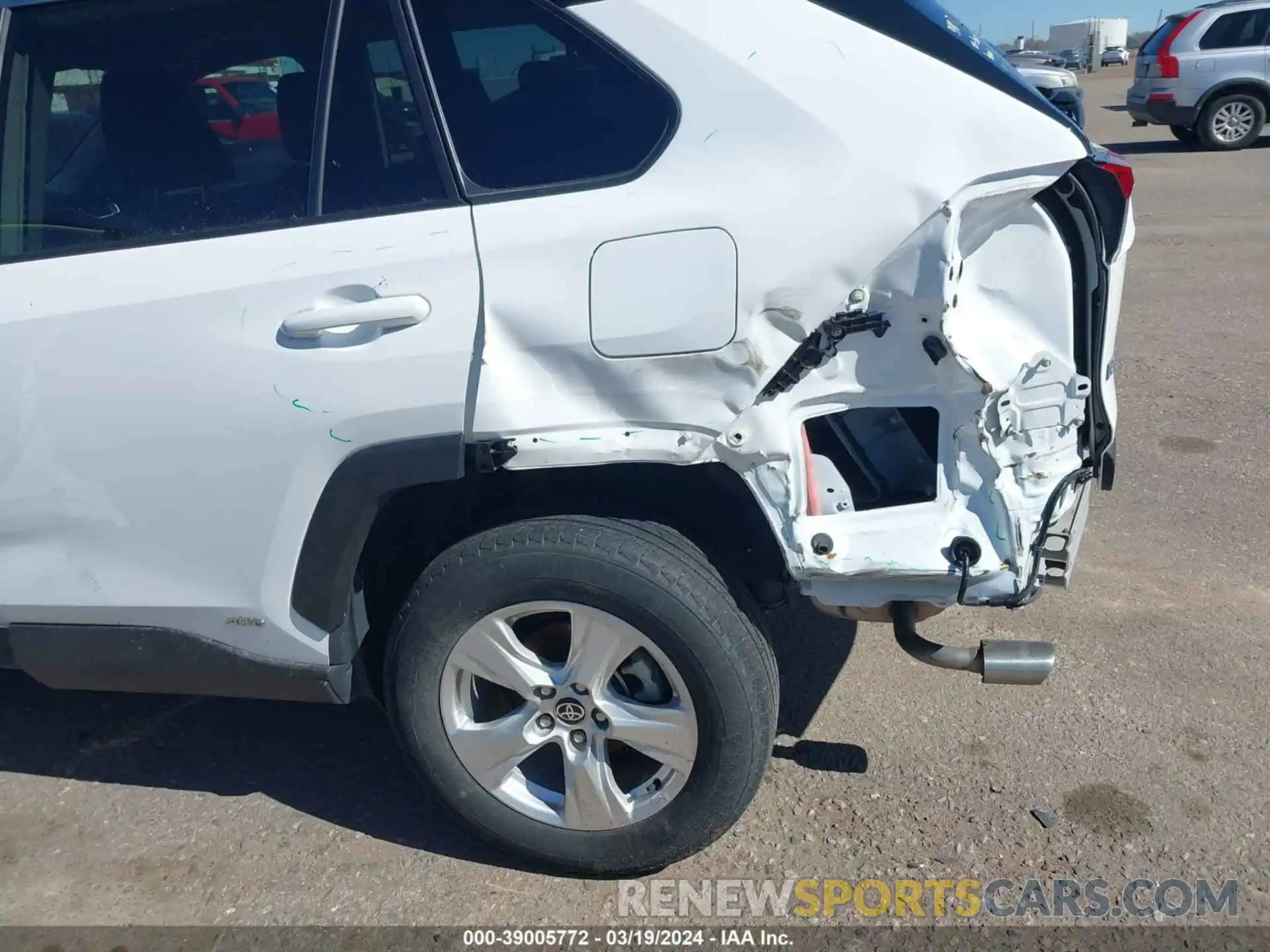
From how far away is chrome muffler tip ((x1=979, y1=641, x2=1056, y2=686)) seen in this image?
2.46 m

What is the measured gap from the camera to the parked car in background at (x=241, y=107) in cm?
255

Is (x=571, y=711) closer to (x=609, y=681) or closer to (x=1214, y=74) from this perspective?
(x=609, y=681)

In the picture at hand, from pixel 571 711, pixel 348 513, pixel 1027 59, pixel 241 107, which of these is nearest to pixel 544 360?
pixel 348 513

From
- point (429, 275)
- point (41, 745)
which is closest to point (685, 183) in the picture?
point (429, 275)

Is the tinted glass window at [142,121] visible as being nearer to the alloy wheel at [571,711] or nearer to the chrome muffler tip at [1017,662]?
the alloy wheel at [571,711]

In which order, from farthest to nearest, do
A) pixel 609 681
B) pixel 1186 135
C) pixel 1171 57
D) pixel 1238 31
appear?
pixel 1186 135
pixel 1171 57
pixel 1238 31
pixel 609 681

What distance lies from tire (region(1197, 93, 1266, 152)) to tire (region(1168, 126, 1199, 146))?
0.24m

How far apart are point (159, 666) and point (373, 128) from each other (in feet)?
4.50

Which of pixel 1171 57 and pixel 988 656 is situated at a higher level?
pixel 1171 57

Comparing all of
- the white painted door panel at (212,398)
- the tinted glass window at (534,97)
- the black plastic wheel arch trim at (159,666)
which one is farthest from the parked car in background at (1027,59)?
the black plastic wheel arch trim at (159,666)

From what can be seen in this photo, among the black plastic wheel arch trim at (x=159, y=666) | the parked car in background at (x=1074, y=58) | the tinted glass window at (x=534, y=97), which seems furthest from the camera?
the parked car in background at (x=1074, y=58)

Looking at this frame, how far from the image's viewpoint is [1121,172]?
7.95ft

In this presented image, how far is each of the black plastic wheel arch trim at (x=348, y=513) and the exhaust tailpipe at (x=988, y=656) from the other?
1.06 metres

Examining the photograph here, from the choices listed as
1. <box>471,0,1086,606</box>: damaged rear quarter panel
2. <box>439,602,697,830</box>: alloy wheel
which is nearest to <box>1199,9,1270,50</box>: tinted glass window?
<box>471,0,1086,606</box>: damaged rear quarter panel
